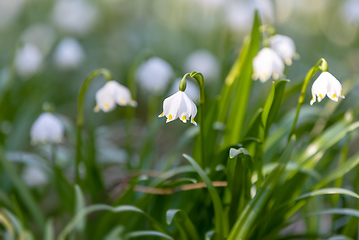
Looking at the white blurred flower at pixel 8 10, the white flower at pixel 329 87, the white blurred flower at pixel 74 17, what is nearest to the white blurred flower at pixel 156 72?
the white flower at pixel 329 87

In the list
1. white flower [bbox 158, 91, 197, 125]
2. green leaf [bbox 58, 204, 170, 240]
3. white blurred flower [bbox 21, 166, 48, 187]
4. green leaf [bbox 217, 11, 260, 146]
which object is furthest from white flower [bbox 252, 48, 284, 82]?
white blurred flower [bbox 21, 166, 48, 187]

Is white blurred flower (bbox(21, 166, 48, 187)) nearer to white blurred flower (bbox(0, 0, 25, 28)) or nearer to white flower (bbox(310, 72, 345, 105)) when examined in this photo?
white flower (bbox(310, 72, 345, 105))

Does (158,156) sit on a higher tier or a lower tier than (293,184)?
lower

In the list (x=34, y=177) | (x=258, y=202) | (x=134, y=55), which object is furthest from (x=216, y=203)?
(x=134, y=55)

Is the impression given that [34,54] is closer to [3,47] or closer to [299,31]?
[3,47]

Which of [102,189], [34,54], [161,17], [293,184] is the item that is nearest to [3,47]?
[161,17]

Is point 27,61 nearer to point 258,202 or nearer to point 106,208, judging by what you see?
point 106,208
